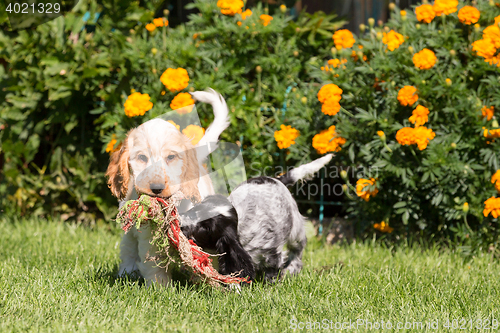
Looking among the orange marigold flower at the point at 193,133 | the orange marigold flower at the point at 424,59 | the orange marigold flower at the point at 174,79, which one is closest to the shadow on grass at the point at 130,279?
the orange marigold flower at the point at 193,133

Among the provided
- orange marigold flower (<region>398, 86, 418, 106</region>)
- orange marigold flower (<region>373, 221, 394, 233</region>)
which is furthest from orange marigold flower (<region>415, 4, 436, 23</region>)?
orange marigold flower (<region>373, 221, 394, 233</region>)

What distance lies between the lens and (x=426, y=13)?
3533 mm

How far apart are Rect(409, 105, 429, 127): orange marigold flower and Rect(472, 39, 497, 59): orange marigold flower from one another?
544 millimetres

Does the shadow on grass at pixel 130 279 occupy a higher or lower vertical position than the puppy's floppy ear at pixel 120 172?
lower

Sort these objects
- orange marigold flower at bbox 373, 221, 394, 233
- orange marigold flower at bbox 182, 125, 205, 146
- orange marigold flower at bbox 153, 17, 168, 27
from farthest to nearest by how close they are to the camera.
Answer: orange marigold flower at bbox 153, 17, 168, 27 → orange marigold flower at bbox 373, 221, 394, 233 → orange marigold flower at bbox 182, 125, 205, 146

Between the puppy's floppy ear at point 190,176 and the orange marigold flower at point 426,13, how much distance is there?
2236 mm

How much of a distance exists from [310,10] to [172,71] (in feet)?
10.5

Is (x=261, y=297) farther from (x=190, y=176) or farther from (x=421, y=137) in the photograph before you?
(x=421, y=137)

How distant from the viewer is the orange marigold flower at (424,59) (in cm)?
325

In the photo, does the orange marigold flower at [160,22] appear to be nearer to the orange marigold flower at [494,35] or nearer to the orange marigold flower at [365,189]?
the orange marigold flower at [365,189]

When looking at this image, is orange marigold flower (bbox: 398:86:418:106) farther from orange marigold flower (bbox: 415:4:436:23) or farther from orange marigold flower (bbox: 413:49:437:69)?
orange marigold flower (bbox: 415:4:436:23)

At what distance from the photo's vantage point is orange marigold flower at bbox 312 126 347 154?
349 centimetres

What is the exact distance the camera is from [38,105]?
4.38 meters

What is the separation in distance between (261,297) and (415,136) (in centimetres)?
158
